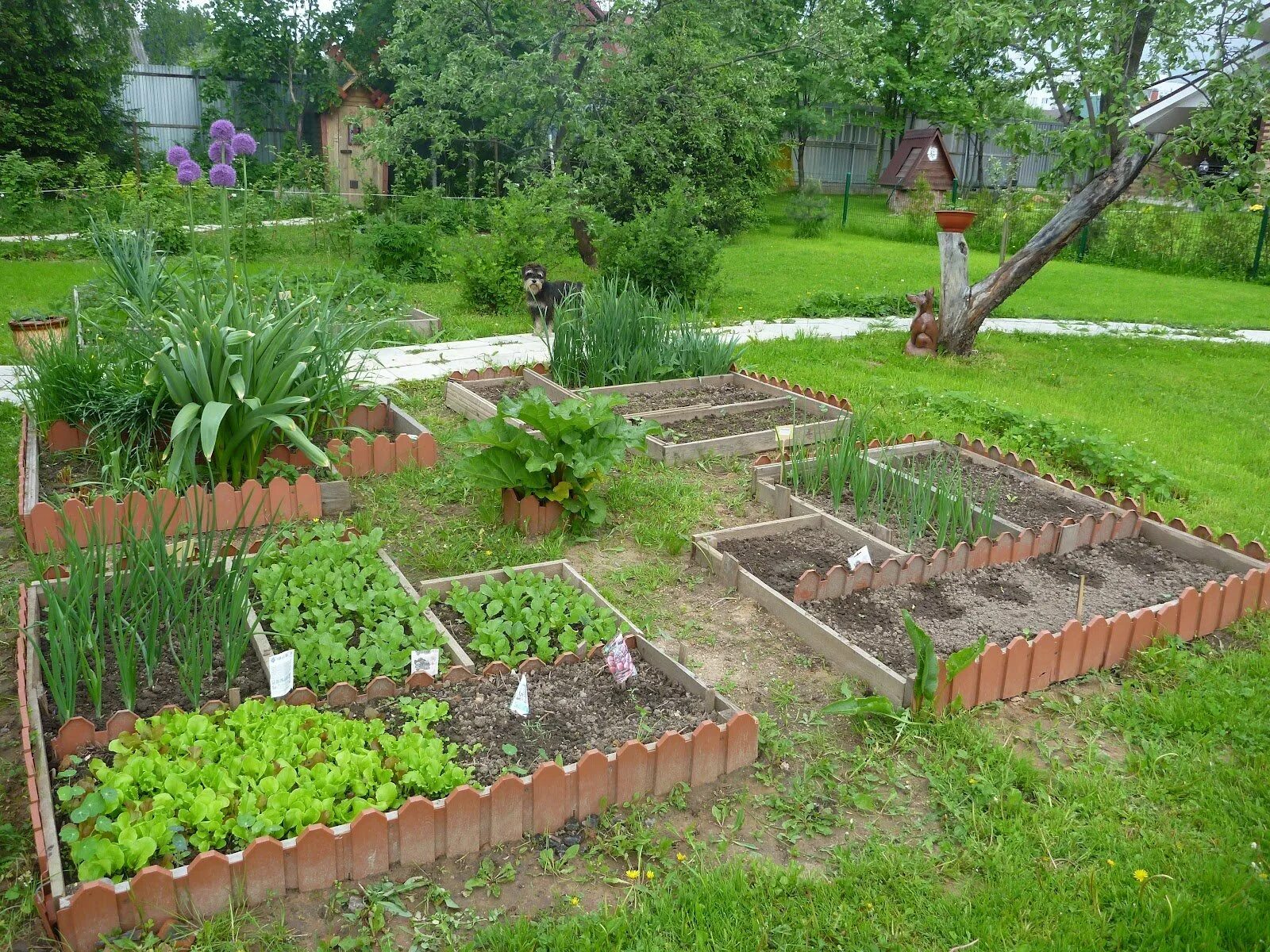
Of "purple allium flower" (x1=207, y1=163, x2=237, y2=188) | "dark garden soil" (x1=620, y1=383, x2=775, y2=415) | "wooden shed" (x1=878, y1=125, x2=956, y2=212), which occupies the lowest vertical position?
"dark garden soil" (x1=620, y1=383, x2=775, y2=415)

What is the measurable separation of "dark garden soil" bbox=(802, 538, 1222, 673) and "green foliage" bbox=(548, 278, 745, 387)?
3190mm

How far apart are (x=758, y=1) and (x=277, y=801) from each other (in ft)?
38.9

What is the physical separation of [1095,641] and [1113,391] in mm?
4955

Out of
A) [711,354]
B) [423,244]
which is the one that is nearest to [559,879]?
[711,354]

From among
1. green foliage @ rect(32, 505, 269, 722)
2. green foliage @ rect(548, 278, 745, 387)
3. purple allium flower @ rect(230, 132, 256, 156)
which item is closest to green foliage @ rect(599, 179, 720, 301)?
green foliage @ rect(548, 278, 745, 387)

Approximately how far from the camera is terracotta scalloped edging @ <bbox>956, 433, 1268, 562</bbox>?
14.2 ft

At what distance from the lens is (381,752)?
2758 millimetres

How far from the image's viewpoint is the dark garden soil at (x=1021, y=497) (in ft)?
15.7

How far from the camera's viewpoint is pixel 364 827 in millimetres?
2434

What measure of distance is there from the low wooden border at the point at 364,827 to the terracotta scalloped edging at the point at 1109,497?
2.63 metres

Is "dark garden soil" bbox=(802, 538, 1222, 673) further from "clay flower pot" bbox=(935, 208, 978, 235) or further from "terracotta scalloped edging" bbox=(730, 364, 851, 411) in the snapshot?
"clay flower pot" bbox=(935, 208, 978, 235)

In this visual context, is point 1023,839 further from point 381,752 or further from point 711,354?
point 711,354

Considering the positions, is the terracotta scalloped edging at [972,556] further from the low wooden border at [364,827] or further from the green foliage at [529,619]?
the low wooden border at [364,827]

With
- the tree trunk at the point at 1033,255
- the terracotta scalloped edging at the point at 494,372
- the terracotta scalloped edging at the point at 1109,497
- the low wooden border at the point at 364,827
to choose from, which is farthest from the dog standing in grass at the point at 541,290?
the low wooden border at the point at 364,827
